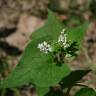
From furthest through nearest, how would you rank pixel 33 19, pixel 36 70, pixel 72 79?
1. pixel 33 19
2. pixel 72 79
3. pixel 36 70

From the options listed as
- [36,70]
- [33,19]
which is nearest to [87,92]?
[36,70]

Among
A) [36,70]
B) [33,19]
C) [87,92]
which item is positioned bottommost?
[87,92]

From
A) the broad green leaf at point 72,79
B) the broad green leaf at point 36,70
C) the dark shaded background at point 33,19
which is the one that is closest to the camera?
the broad green leaf at point 36,70

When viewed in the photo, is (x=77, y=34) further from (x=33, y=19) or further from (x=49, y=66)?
(x=33, y=19)

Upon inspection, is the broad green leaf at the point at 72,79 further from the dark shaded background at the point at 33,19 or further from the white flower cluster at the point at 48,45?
the dark shaded background at the point at 33,19

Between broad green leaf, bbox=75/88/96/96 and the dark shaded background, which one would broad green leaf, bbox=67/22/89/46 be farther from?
the dark shaded background

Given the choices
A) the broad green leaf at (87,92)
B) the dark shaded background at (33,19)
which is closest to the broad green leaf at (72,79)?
the broad green leaf at (87,92)

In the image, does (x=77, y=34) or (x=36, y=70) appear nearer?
(x=36, y=70)

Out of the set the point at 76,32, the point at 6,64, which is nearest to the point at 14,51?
the point at 6,64
